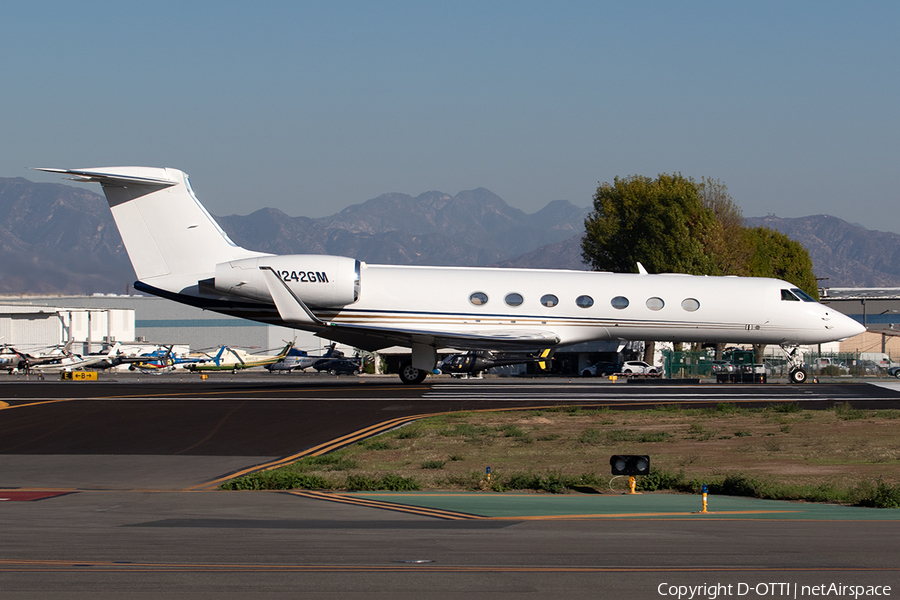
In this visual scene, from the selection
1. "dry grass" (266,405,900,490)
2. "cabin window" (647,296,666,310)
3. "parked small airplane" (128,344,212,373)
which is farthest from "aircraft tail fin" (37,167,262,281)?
"parked small airplane" (128,344,212,373)

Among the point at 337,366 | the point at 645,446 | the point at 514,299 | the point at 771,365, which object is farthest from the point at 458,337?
the point at 337,366

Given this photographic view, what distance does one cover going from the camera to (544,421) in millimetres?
21484

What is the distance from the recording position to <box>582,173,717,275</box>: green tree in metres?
66.1

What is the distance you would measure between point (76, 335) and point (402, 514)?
86.9 m

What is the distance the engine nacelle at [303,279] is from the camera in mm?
30391

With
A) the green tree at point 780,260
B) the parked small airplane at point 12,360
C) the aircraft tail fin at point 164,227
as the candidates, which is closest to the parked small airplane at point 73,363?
the parked small airplane at point 12,360

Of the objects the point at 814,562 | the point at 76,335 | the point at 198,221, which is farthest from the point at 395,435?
the point at 76,335

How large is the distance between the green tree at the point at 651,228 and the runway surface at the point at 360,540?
5362cm

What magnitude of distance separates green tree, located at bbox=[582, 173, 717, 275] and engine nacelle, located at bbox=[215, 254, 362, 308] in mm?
39999

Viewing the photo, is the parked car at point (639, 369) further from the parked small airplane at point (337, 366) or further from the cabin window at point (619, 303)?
the cabin window at point (619, 303)

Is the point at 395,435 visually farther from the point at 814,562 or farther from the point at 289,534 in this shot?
the point at 814,562

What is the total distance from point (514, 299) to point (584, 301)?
258cm

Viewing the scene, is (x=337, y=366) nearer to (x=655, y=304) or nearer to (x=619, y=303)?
(x=619, y=303)

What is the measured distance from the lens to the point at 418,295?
31.4 meters
